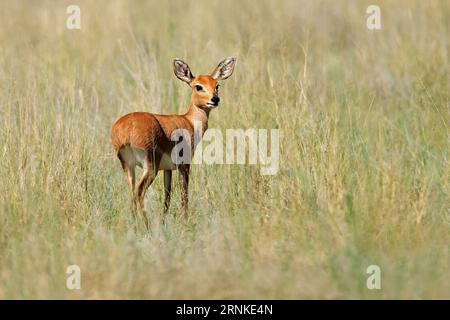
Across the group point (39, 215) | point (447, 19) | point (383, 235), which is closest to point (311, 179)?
point (383, 235)

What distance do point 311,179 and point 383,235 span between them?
3.36ft

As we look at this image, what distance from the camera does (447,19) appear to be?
432 inches

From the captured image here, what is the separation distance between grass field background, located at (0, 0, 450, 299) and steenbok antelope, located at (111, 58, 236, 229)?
0.86 feet

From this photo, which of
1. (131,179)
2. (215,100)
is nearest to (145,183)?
(131,179)

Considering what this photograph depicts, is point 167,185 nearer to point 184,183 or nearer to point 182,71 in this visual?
point 184,183

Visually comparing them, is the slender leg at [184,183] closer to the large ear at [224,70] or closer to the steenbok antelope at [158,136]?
the steenbok antelope at [158,136]

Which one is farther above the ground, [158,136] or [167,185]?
[158,136]

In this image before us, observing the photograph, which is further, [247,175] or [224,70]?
[224,70]

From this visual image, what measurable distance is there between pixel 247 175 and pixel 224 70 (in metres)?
0.90

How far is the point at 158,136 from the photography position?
21.9 ft

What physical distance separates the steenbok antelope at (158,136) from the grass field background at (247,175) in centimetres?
26

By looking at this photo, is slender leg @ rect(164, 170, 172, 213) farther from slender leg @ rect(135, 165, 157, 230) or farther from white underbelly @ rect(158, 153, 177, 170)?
slender leg @ rect(135, 165, 157, 230)

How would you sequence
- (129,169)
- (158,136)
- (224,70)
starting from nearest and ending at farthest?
(158,136), (129,169), (224,70)

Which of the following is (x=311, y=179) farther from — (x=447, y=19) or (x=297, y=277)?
(x=447, y=19)
